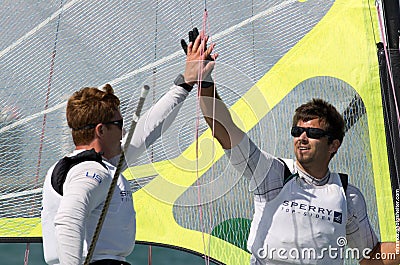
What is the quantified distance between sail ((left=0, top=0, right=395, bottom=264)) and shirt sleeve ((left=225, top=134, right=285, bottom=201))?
8.6 inches

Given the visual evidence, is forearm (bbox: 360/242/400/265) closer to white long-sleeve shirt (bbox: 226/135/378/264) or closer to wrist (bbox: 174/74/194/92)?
white long-sleeve shirt (bbox: 226/135/378/264)

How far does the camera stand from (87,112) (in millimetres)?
1310

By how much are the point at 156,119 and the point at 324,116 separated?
0.28m

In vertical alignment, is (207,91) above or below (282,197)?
above

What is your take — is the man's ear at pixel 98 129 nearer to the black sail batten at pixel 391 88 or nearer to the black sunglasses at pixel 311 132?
the black sunglasses at pixel 311 132

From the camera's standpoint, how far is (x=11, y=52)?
2.00 metres

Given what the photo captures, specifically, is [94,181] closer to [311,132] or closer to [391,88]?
[311,132]

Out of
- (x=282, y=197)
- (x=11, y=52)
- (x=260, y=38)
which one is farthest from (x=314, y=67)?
(x=11, y=52)

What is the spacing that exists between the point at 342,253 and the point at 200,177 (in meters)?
0.34

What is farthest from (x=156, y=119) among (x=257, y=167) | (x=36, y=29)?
(x=36, y=29)

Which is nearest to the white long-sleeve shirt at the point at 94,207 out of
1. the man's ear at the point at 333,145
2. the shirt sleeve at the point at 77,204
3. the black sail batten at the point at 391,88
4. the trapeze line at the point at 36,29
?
the shirt sleeve at the point at 77,204

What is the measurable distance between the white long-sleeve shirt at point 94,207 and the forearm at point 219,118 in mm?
59

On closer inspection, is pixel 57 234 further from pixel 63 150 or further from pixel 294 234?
pixel 63 150

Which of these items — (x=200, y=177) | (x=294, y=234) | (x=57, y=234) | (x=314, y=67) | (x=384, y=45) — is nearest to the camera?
(x=57, y=234)
